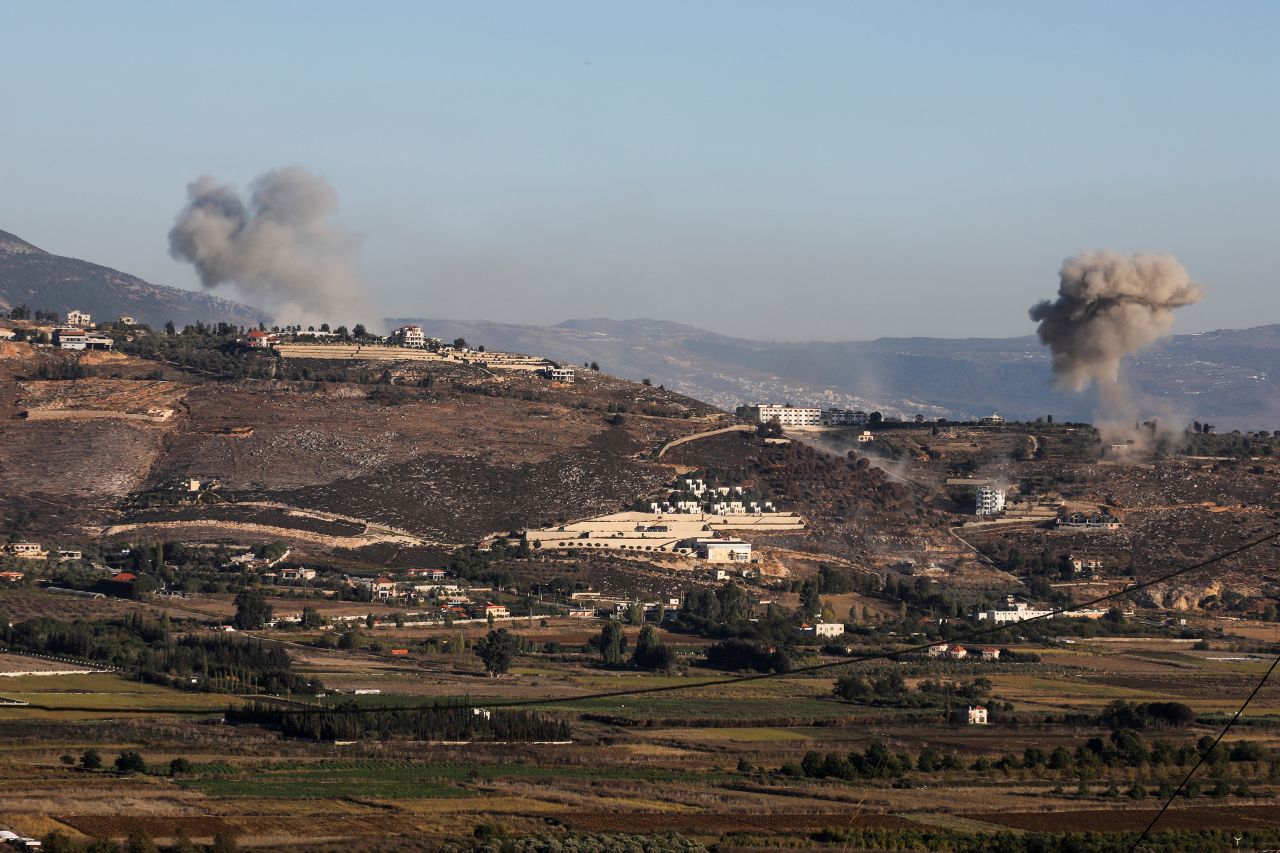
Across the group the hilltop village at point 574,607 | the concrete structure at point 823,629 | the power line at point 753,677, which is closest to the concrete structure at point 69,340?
the hilltop village at point 574,607

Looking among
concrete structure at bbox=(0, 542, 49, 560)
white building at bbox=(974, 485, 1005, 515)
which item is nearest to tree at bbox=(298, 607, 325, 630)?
concrete structure at bbox=(0, 542, 49, 560)

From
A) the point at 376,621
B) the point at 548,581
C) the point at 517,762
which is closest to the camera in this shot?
the point at 517,762

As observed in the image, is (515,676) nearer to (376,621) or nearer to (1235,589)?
(376,621)

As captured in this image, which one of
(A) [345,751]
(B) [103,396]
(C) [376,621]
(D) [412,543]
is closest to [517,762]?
(A) [345,751]

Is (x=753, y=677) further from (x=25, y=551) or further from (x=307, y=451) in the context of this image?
(x=307, y=451)

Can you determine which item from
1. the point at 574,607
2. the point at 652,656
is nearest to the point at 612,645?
the point at 652,656

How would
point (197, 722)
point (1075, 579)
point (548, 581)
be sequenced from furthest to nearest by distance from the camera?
point (1075, 579)
point (548, 581)
point (197, 722)

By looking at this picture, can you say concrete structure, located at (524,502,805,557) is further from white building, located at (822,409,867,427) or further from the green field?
the green field
